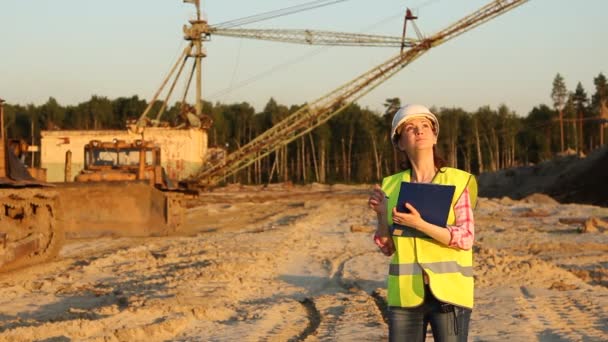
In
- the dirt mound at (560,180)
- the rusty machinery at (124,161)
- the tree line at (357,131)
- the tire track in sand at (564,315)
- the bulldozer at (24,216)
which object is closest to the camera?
the tire track in sand at (564,315)

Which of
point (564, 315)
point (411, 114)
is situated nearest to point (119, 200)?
point (564, 315)

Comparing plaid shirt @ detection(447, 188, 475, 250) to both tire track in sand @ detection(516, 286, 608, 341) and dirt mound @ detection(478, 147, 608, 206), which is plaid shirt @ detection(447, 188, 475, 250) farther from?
dirt mound @ detection(478, 147, 608, 206)

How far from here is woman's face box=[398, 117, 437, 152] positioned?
3.80m

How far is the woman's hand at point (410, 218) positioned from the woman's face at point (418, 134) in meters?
0.32

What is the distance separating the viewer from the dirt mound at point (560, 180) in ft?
119

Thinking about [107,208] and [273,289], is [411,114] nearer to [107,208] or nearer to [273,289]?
[273,289]

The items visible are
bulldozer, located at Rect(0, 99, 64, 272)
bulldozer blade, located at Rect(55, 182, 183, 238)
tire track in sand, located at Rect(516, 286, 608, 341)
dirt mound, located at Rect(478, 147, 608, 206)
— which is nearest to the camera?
tire track in sand, located at Rect(516, 286, 608, 341)

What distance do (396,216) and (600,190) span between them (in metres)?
34.3

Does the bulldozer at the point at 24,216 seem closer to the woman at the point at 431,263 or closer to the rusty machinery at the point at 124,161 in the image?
the rusty machinery at the point at 124,161

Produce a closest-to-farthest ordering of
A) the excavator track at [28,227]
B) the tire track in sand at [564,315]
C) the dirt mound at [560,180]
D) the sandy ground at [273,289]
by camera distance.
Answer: the tire track in sand at [564,315]
the sandy ground at [273,289]
the excavator track at [28,227]
the dirt mound at [560,180]

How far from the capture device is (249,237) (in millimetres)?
18828

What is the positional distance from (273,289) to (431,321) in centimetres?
703

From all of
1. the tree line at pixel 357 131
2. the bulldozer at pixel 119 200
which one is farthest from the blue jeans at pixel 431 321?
the tree line at pixel 357 131

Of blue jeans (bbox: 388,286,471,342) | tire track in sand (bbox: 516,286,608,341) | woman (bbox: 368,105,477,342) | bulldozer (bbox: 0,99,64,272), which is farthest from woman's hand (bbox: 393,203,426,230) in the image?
bulldozer (bbox: 0,99,64,272)
